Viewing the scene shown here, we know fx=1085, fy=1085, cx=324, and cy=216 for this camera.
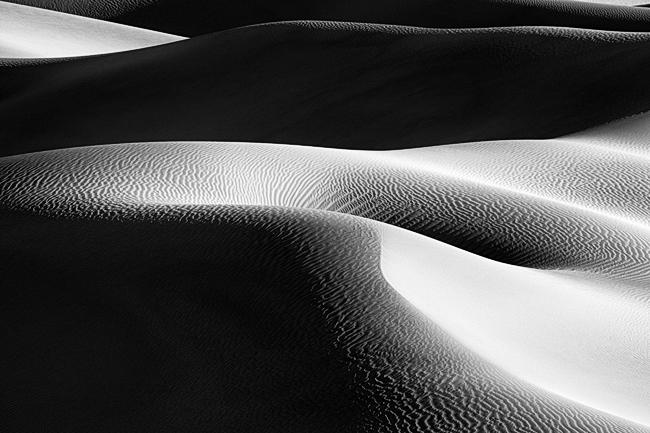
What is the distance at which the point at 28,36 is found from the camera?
1014cm

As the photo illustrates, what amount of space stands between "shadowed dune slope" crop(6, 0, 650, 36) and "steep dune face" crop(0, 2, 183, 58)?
234cm

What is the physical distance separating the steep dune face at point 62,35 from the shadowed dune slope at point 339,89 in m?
1.90

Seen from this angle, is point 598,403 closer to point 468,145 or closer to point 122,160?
point 122,160

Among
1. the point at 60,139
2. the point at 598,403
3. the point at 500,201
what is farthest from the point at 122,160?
the point at 60,139

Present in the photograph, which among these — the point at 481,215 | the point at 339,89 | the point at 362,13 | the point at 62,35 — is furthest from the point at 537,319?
the point at 362,13

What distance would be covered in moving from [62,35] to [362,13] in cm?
373

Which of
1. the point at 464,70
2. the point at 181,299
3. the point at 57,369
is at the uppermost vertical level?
the point at 181,299

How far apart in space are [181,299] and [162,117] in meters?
4.64

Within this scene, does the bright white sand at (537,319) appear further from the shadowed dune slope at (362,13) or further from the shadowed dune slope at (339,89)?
the shadowed dune slope at (362,13)

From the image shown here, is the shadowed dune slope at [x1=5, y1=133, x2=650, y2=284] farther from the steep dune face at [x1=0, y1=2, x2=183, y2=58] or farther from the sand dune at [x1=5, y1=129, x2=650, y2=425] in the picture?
the steep dune face at [x1=0, y1=2, x2=183, y2=58]

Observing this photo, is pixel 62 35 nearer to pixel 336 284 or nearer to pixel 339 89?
pixel 339 89

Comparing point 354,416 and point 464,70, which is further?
point 464,70

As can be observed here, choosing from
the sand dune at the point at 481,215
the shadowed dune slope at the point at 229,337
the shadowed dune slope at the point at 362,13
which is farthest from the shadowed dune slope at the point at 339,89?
the shadowed dune slope at the point at 229,337

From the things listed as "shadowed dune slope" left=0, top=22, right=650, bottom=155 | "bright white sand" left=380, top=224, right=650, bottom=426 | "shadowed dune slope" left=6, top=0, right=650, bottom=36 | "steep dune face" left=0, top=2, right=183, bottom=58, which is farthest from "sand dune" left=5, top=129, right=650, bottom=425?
"steep dune face" left=0, top=2, right=183, bottom=58
